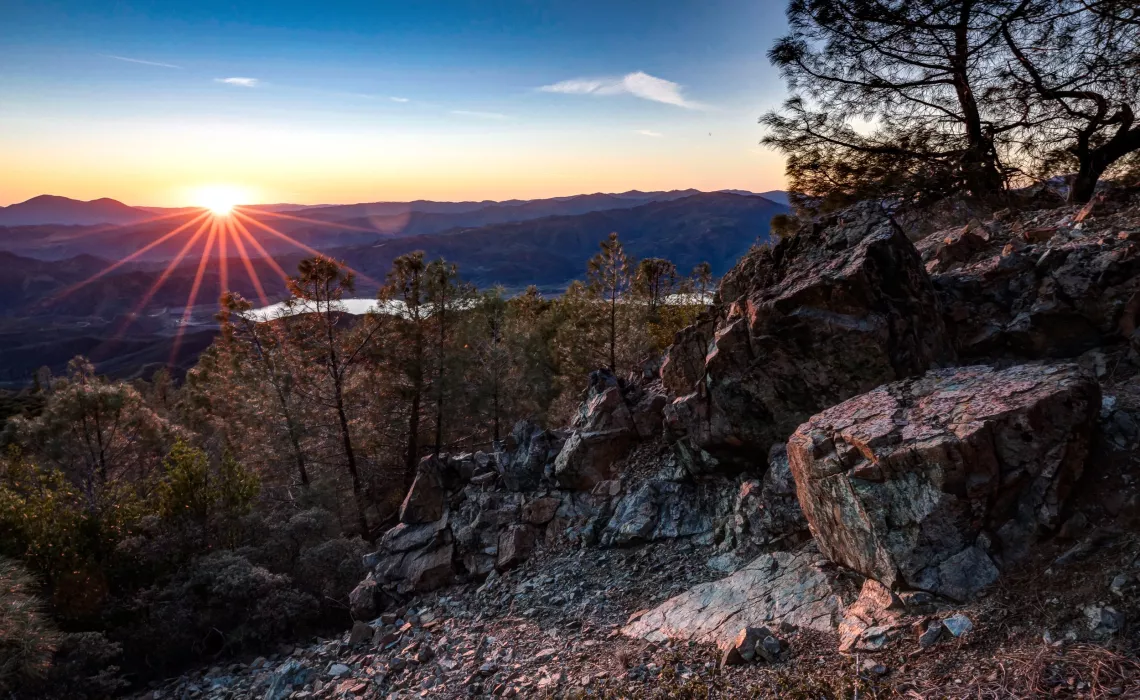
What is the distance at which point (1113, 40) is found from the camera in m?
11.3

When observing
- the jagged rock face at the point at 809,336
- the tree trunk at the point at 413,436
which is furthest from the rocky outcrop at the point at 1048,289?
the tree trunk at the point at 413,436

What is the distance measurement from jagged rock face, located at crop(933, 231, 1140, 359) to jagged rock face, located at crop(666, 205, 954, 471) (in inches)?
35.4

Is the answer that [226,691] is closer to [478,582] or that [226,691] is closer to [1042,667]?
[478,582]

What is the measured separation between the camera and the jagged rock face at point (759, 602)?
6934 millimetres

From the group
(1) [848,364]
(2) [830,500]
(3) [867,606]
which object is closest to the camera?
(3) [867,606]

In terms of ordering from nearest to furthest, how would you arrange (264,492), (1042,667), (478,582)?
(1042,667) → (478,582) → (264,492)

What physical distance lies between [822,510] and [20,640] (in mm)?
12629

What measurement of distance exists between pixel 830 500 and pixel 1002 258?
639 centimetres

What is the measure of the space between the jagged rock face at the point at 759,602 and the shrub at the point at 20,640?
9.70 meters

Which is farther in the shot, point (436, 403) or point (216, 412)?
point (216, 412)

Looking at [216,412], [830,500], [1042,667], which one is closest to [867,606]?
[830,500]

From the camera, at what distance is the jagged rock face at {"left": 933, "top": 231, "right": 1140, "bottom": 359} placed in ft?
28.6

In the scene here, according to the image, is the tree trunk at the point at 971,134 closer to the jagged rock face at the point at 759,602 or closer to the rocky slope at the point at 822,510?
the rocky slope at the point at 822,510

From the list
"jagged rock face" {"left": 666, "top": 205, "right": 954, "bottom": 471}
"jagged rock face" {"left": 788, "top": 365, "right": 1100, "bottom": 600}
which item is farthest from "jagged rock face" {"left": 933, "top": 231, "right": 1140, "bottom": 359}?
"jagged rock face" {"left": 788, "top": 365, "right": 1100, "bottom": 600}
